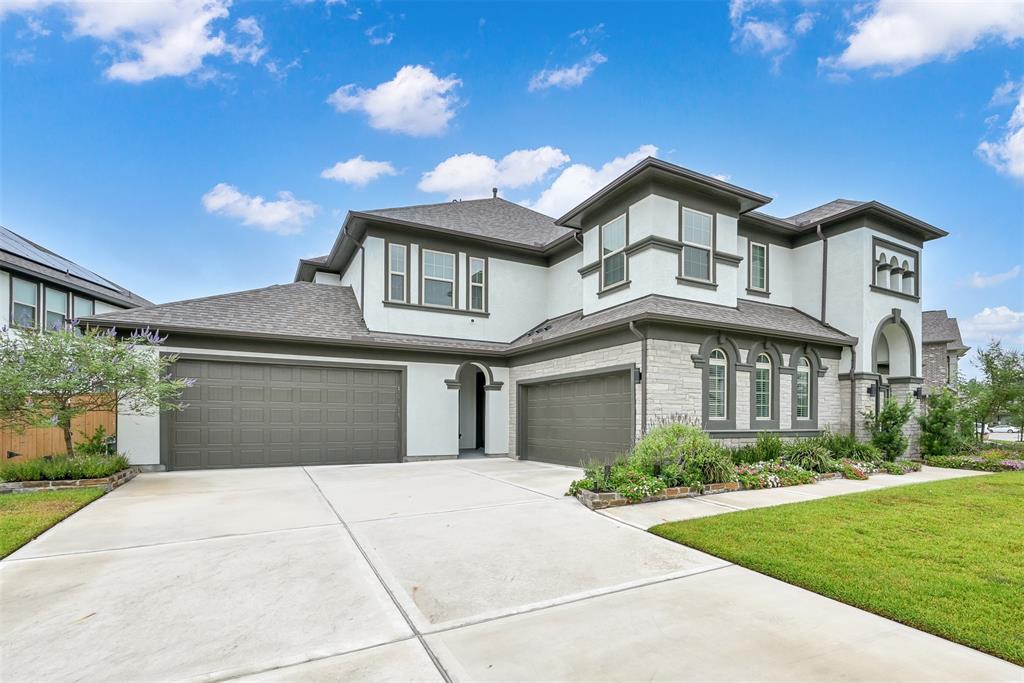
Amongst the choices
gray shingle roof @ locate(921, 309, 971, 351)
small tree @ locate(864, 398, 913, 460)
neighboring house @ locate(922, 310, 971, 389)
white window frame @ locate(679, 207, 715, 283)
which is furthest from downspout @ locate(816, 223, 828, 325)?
gray shingle roof @ locate(921, 309, 971, 351)

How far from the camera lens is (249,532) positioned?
5906 millimetres

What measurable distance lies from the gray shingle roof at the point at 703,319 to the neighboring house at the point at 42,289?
13.6 meters

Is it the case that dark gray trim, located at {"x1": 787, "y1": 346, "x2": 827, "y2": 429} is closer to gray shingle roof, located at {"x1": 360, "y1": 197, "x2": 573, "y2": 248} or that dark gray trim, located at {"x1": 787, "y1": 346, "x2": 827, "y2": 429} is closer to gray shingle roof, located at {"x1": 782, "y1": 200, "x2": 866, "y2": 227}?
gray shingle roof, located at {"x1": 782, "y1": 200, "x2": 866, "y2": 227}

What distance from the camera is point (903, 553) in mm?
4859

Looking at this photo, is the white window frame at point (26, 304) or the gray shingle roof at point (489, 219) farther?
the gray shingle roof at point (489, 219)

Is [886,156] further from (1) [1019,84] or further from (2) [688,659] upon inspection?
(2) [688,659]

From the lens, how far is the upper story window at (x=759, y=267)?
48.0 ft

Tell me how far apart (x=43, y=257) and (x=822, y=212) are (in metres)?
25.9

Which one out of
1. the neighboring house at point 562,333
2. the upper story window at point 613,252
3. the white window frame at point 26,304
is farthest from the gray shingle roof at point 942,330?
the white window frame at point 26,304

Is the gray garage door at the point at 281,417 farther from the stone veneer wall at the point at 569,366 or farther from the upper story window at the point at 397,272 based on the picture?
the stone veneer wall at the point at 569,366

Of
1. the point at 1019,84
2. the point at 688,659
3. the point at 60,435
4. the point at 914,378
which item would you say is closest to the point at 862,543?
the point at 688,659

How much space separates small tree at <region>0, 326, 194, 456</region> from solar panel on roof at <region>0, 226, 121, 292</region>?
Answer: 28.1 ft

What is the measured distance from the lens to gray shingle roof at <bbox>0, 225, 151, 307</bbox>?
48.6 feet

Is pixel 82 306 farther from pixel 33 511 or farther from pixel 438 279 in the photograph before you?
pixel 33 511
